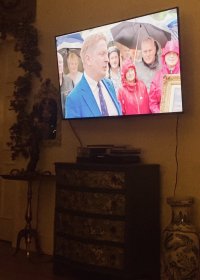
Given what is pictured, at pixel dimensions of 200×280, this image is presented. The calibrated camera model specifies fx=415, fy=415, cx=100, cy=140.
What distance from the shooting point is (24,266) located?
3.48 metres

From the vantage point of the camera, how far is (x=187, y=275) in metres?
2.74

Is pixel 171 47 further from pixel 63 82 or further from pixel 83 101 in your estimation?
pixel 63 82

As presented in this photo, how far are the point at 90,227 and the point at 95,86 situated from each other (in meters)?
1.12

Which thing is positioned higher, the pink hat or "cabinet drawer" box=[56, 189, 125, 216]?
the pink hat

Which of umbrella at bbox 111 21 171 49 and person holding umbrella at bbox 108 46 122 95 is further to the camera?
person holding umbrella at bbox 108 46 122 95

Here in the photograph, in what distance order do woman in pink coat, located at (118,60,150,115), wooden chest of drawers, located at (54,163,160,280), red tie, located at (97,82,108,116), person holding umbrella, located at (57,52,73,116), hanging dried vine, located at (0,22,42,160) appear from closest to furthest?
1. wooden chest of drawers, located at (54,163,160,280)
2. woman in pink coat, located at (118,60,150,115)
3. red tie, located at (97,82,108,116)
4. person holding umbrella, located at (57,52,73,116)
5. hanging dried vine, located at (0,22,42,160)

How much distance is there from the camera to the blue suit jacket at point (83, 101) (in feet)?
10.8

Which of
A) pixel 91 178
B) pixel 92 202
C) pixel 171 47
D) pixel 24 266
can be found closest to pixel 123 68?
pixel 171 47

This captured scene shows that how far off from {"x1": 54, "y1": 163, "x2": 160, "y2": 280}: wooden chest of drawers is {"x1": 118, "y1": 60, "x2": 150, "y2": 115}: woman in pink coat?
454 millimetres

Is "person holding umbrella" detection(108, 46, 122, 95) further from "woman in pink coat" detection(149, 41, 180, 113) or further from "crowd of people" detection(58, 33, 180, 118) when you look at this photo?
"woman in pink coat" detection(149, 41, 180, 113)

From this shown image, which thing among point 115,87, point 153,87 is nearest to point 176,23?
point 153,87

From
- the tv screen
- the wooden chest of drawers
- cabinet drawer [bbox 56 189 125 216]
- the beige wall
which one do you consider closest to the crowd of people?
the tv screen

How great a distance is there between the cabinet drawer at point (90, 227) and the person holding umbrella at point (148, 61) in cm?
103

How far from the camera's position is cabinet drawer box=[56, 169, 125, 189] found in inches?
115
